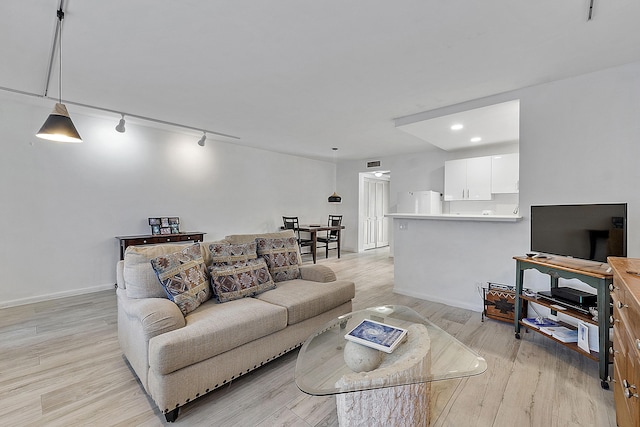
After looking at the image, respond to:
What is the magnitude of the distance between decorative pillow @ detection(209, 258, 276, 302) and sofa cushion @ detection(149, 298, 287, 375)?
0.09 meters

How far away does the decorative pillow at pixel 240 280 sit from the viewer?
233 cm

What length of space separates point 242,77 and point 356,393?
2.86 m

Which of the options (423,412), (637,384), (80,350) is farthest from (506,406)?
(80,350)

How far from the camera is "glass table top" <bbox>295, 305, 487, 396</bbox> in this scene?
1.28m

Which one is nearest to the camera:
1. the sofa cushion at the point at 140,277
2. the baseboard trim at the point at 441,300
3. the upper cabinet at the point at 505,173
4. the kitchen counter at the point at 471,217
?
the sofa cushion at the point at 140,277

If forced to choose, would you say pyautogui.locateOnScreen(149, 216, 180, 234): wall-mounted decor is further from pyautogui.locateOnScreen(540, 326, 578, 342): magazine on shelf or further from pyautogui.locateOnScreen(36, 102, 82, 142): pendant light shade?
pyautogui.locateOnScreen(540, 326, 578, 342): magazine on shelf

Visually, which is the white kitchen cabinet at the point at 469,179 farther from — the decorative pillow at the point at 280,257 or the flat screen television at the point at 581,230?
the decorative pillow at the point at 280,257

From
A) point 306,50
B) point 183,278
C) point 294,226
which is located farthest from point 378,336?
point 294,226

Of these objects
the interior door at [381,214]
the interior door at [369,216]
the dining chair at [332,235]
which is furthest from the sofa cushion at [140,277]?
the interior door at [381,214]

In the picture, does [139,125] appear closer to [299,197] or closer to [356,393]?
[299,197]

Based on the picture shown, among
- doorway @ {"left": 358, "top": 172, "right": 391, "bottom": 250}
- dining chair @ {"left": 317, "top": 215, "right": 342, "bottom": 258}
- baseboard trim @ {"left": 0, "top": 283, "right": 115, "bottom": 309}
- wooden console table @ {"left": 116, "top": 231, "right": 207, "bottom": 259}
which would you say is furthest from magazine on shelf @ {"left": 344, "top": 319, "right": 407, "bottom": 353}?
doorway @ {"left": 358, "top": 172, "right": 391, "bottom": 250}

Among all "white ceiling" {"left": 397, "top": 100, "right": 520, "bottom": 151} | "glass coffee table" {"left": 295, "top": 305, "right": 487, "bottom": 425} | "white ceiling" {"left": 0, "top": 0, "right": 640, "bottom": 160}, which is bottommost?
"glass coffee table" {"left": 295, "top": 305, "right": 487, "bottom": 425}

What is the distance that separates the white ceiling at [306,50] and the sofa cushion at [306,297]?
2091mm

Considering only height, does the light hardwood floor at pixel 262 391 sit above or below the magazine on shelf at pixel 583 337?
below
